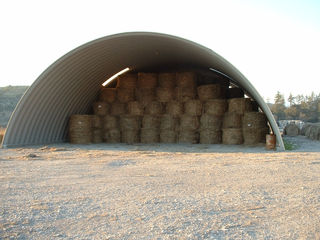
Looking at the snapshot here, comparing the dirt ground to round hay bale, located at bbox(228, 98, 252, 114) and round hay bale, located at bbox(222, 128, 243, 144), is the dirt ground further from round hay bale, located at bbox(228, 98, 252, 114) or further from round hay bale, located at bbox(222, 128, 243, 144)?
round hay bale, located at bbox(228, 98, 252, 114)

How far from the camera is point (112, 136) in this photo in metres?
15.3

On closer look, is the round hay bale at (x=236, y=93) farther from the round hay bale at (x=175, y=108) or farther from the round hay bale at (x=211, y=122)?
the round hay bale at (x=175, y=108)

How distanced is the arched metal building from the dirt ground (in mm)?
4963

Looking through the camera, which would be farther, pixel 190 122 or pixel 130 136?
pixel 130 136

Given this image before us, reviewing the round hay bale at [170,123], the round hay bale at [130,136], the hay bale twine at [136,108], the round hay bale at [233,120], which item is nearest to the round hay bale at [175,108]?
the round hay bale at [170,123]

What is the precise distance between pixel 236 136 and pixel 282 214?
9462 millimetres

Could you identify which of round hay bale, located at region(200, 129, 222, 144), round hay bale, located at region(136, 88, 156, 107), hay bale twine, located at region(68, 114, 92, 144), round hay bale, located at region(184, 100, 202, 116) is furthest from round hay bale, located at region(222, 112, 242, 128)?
hay bale twine, located at region(68, 114, 92, 144)

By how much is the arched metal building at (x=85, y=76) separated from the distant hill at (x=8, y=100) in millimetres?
27693

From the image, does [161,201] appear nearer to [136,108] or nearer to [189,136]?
[189,136]

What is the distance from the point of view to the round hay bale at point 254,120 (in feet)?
42.8

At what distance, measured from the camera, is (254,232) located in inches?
137

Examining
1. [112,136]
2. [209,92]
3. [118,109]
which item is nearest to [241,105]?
[209,92]

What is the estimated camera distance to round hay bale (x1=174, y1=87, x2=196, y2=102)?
14.8 m

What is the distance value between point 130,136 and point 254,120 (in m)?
5.47
